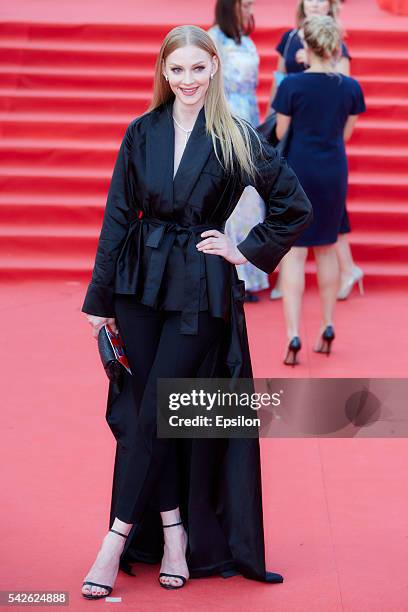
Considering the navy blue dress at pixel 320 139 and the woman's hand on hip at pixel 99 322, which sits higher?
the navy blue dress at pixel 320 139

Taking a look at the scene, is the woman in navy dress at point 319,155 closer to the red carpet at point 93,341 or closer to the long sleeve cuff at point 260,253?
the red carpet at point 93,341

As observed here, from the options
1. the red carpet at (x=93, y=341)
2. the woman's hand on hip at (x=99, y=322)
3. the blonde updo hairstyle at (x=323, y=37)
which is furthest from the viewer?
the blonde updo hairstyle at (x=323, y=37)

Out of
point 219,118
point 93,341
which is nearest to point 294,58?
point 93,341

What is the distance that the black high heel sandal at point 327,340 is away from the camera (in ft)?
22.1

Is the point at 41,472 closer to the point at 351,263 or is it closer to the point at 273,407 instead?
the point at 273,407

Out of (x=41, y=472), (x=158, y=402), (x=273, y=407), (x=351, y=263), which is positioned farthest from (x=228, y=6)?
(x=158, y=402)

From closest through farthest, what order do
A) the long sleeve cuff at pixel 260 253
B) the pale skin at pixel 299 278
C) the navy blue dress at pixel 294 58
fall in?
the long sleeve cuff at pixel 260 253 < the pale skin at pixel 299 278 < the navy blue dress at pixel 294 58

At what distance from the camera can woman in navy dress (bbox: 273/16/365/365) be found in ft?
21.2

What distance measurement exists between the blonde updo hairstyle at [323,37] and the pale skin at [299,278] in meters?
0.46

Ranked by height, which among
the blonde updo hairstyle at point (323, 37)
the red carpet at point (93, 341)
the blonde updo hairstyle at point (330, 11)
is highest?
the blonde updo hairstyle at point (330, 11)

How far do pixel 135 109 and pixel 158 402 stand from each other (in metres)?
6.41

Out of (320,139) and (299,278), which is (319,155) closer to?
(320,139)

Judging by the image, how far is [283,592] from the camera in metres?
3.96

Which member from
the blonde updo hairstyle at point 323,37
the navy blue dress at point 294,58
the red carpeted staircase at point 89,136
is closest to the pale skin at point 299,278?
the blonde updo hairstyle at point 323,37
